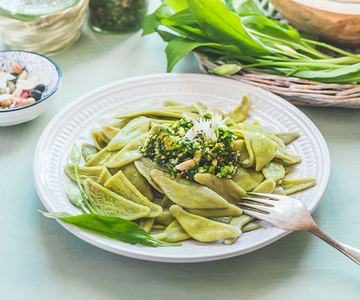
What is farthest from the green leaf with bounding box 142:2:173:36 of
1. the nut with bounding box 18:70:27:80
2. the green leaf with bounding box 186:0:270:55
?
the nut with bounding box 18:70:27:80

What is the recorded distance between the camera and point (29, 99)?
1.68 m

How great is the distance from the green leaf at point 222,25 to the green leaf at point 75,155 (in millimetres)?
890

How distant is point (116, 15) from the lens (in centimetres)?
235

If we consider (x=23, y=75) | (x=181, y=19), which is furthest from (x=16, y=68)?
(x=181, y=19)

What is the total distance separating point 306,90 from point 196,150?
78 centimetres

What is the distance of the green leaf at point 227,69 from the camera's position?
1.76m

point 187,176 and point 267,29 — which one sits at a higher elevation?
point 267,29

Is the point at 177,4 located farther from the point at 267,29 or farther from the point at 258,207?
the point at 258,207

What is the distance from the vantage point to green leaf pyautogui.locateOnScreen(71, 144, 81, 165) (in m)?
1.36

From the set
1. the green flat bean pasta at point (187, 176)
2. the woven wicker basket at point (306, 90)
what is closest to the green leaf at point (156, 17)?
the woven wicker basket at point (306, 90)

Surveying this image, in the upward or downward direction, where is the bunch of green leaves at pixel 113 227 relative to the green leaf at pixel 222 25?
downward

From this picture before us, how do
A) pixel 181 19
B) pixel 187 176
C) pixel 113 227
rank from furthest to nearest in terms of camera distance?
pixel 181 19 < pixel 187 176 < pixel 113 227

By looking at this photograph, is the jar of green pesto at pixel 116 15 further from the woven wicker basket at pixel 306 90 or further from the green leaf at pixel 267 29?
the woven wicker basket at pixel 306 90

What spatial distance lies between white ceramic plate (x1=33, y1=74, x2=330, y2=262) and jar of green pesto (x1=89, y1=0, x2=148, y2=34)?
737 mm
